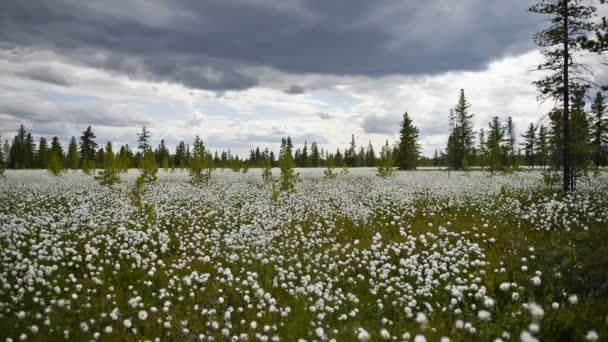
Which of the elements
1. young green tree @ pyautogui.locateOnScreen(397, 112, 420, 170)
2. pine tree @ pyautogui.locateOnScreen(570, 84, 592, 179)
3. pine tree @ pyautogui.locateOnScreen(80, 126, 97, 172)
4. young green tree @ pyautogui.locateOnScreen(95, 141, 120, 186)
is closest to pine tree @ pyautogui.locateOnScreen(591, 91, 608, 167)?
pine tree @ pyautogui.locateOnScreen(570, 84, 592, 179)

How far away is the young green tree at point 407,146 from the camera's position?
52.8m

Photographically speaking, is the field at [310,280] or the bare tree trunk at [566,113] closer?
the field at [310,280]

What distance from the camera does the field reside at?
219 inches

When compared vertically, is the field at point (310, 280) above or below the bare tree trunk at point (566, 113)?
below

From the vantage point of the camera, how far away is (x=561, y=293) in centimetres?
641

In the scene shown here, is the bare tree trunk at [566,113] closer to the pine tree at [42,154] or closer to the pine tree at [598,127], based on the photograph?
the pine tree at [598,127]

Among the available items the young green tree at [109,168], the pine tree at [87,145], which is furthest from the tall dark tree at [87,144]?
the young green tree at [109,168]

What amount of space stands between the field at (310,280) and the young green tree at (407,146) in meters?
39.8

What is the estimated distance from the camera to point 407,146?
55750 millimetres

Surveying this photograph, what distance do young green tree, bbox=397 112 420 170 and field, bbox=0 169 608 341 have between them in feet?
131

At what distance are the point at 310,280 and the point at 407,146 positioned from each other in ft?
168

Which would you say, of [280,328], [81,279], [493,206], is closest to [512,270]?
[280,328]

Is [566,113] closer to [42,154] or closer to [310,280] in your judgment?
[310,280]

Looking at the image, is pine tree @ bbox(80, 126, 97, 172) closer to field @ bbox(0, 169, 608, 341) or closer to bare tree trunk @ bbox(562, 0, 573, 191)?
field @ bbox(0, 169, 608, 341)
